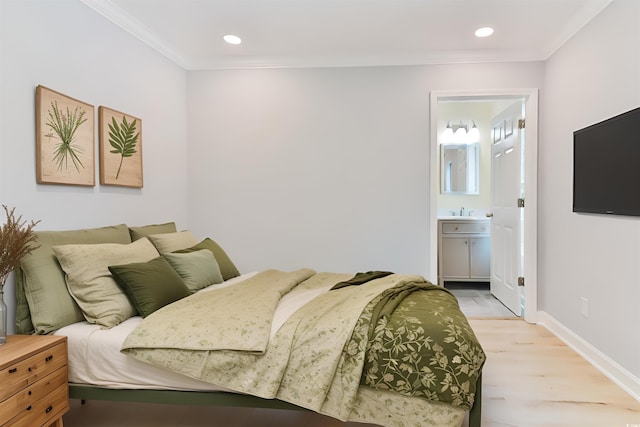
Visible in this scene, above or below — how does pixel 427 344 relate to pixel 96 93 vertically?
below

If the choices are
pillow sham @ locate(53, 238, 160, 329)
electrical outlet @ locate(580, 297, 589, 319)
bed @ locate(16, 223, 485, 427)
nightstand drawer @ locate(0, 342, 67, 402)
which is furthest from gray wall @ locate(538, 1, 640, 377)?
nightstand drawer @ locate(0, 342, 67, 402)

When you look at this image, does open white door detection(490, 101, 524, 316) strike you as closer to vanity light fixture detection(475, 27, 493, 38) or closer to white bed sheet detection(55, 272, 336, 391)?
vanity light fixture detection(475, 27, 493, 38)

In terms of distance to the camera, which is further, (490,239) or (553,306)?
(490,239)

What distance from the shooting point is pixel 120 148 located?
288 cm

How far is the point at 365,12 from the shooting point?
112 inches

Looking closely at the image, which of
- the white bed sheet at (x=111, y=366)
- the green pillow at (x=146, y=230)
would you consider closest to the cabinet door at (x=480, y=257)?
the green pillow at (x=146, y=230)

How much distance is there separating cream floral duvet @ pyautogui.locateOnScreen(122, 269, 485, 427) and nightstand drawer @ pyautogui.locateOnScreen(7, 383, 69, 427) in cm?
36

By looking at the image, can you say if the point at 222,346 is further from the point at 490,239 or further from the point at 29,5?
the point at 490,239

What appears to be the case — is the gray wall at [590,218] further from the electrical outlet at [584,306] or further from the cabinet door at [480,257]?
the cabinet door at [480,257]

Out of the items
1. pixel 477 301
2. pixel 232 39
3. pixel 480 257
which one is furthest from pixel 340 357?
pixel 480 257

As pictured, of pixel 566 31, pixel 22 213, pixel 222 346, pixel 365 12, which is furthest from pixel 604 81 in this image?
pixel 22 213

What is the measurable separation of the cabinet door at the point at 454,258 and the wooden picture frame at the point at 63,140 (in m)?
3.99

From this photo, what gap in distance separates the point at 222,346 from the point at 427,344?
0.89 m

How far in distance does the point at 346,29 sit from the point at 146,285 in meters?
2.39
